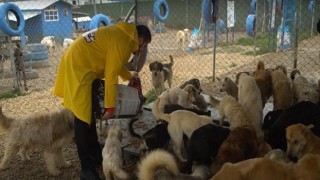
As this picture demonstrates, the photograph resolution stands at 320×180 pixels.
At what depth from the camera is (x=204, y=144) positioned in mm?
4184

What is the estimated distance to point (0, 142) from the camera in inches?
253

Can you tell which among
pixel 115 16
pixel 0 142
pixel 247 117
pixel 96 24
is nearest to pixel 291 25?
pixel 96 24

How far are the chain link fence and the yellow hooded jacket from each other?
2494 mm

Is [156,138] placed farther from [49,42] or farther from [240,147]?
[49,42]

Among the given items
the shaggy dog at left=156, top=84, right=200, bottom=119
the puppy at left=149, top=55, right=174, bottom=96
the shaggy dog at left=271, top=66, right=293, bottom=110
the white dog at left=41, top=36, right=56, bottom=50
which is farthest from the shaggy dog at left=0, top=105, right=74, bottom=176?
the white dog at left=41, top=36, right=56, bottom=50

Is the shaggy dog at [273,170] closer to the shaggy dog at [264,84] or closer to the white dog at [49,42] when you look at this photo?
the shaggy dog at [264,84]

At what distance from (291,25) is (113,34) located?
13.2 meters

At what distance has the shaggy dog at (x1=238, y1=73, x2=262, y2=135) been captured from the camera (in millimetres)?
5325

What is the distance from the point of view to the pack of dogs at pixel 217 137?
11.4 ft

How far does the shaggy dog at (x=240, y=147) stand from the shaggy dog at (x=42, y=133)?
7.62ft

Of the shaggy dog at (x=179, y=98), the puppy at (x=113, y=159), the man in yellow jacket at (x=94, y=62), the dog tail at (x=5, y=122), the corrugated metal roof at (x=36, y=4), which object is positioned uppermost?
the corrugated metal roof at (x=36, y=4)

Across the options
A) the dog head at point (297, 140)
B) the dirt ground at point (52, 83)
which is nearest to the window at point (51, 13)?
the dirt ground at point (52, 83)

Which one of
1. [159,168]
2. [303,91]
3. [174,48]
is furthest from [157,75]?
[174,48]

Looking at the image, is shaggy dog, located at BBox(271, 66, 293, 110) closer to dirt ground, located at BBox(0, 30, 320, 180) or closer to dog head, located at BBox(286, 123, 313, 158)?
dog head, located at BBox(286, 123, 313, 158)
